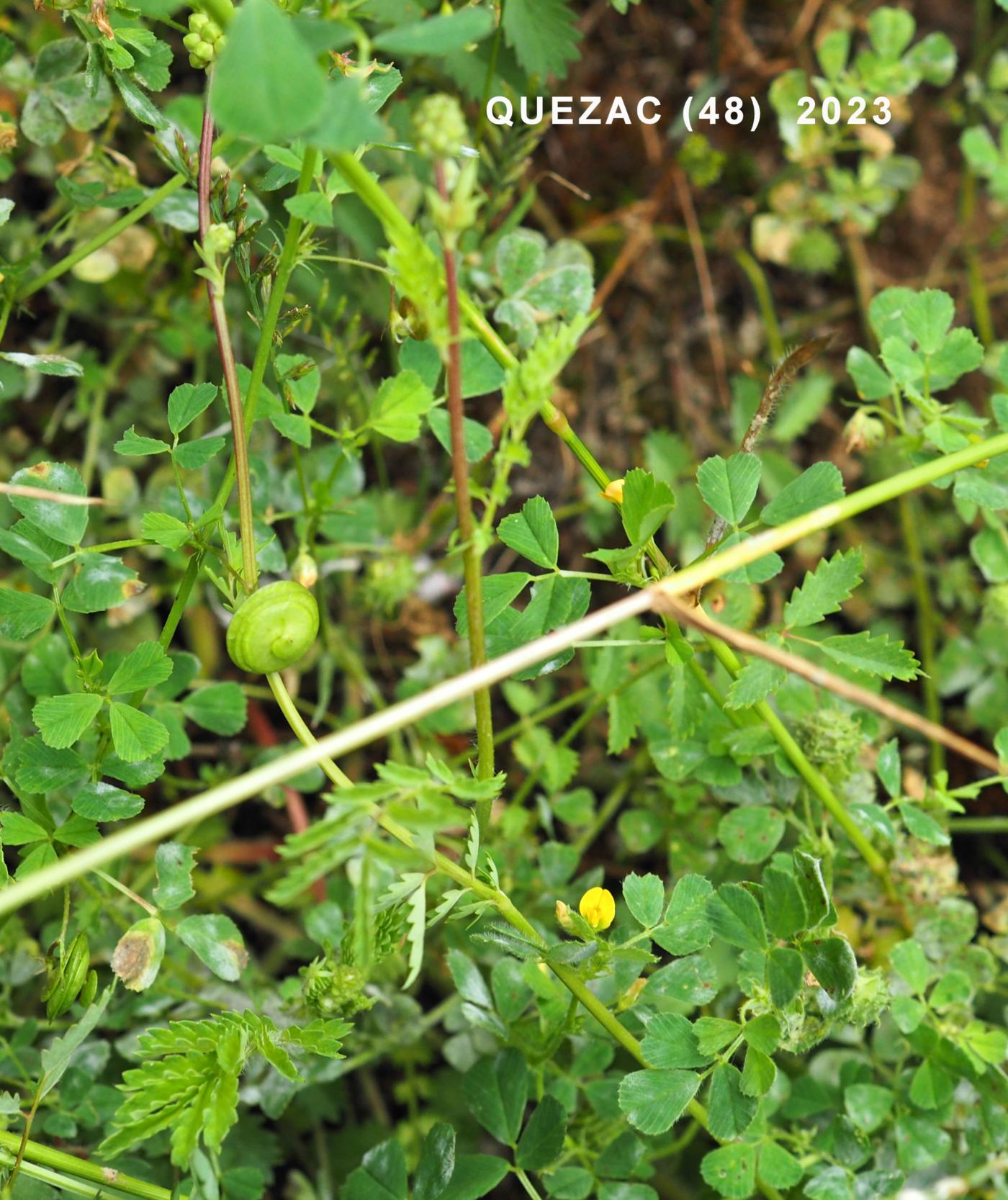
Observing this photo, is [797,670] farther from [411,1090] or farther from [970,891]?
[970,891]

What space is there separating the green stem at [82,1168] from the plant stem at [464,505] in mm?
565

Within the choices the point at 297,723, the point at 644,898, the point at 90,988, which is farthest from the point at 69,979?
the point at 644,898

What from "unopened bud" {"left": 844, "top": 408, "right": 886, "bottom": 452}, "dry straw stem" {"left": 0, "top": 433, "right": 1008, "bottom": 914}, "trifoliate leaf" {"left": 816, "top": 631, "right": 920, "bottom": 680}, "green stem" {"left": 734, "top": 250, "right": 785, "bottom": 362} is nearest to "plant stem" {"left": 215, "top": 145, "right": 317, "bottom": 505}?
"dry straw stem" {"left": 0, "top": 433, "right": 1008, "bottom": 914}

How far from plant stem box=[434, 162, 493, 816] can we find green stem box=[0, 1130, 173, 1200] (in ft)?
1.85

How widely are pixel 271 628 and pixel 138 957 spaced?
48 centimetres

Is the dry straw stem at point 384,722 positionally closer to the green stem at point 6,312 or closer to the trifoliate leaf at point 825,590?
the trifoliate leaf at point 825,590

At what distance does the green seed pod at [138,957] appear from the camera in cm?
122

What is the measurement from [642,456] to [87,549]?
1349mm

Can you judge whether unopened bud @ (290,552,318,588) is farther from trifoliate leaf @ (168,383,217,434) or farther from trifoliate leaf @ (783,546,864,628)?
trifoliate leaf @ (783,546,864,628)

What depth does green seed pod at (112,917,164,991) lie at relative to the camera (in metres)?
1.22

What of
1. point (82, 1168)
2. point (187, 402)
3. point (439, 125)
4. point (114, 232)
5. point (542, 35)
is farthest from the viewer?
point (542, 35)

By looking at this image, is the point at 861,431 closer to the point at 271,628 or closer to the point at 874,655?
the point at 874,655

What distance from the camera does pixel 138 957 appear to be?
123cm

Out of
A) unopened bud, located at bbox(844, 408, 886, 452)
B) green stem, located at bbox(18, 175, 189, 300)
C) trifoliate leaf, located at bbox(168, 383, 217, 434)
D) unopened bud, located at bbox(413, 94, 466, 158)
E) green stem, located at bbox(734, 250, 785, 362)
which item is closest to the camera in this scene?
unopened bud, located at bbox(413, 94, 466, 158)
